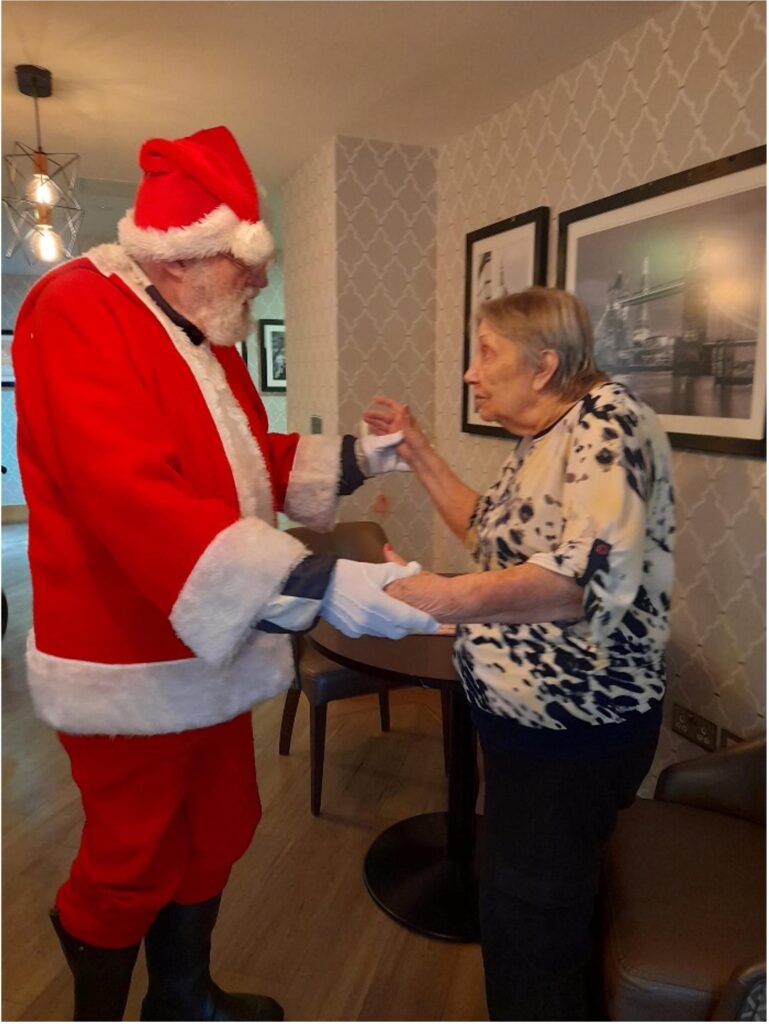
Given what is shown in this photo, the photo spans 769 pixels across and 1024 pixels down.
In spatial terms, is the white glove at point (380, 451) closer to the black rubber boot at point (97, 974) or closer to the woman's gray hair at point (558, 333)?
the woman's gray hair at point (558, 333)

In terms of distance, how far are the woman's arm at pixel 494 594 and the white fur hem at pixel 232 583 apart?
178 mm

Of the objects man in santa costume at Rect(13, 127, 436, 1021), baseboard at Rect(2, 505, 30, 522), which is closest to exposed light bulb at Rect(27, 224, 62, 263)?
man in santa costume at Rect(13, 127, 436, 1021)

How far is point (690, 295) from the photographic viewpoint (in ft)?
5.99

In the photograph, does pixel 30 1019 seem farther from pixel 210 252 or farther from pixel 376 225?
pixel 376 225

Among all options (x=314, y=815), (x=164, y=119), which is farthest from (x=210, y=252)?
(x=164, y=119)

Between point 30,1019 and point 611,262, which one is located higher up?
point 611,262

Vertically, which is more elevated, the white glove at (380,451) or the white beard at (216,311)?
the white beard at (216,311)

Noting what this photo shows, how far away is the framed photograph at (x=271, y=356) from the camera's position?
612 centimetres

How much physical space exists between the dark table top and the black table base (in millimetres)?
664

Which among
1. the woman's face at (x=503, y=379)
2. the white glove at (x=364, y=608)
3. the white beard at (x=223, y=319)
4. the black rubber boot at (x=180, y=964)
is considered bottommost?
the black rubber boot at (x=180, y=964)

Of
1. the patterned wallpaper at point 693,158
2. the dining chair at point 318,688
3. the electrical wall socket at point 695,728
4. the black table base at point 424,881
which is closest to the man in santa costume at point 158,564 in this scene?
the black table base at point 424,881

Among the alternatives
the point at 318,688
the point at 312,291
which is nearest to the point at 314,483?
the point at 318,688

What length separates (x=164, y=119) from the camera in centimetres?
263

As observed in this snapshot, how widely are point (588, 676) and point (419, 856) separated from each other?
1.14 metres
